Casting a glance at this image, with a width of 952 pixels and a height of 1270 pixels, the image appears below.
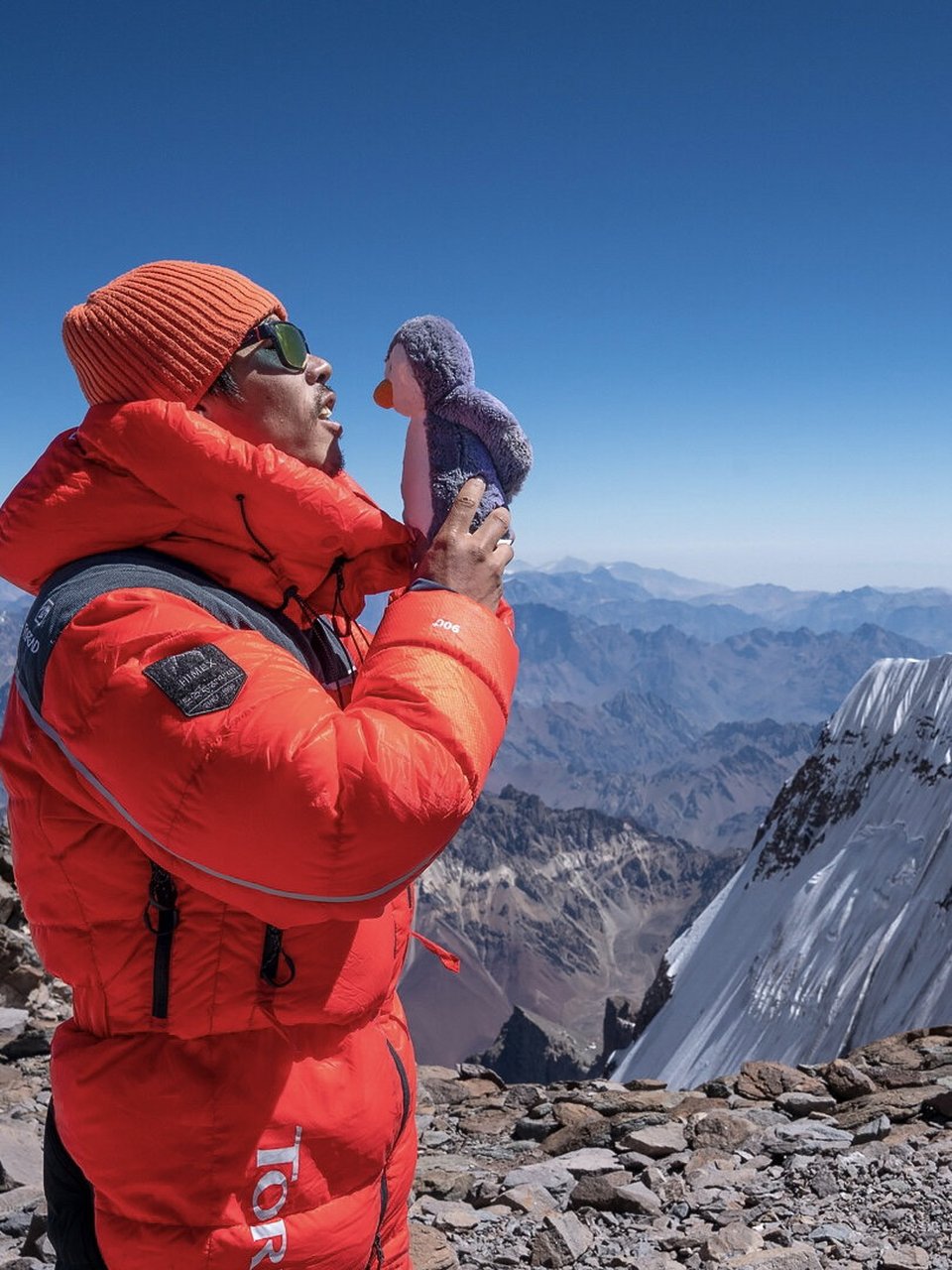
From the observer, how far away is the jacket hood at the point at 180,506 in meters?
2.04

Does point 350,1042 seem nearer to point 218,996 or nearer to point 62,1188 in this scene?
point 218,996

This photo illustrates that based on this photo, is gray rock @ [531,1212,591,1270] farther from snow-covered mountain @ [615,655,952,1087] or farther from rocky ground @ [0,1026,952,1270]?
snow-covered mountain @ [615,655,952,1087]

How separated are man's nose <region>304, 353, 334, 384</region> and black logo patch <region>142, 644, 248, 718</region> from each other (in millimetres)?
951

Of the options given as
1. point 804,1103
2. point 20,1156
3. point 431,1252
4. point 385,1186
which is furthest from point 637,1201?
point 20,1156

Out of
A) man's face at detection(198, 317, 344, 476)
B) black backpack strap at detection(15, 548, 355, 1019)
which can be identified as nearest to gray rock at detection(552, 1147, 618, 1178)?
black backpack strap at detection(15, 548, 355, 1019)

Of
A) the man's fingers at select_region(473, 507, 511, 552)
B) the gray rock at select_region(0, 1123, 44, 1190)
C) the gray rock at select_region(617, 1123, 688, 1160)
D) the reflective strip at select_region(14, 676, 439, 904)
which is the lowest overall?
the gray rock at select_region(0, 1123, 44, 1190)

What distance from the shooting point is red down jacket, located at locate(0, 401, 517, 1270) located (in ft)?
5.75

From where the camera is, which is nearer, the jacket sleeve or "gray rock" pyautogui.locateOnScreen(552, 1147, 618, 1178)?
the jacket sleeve

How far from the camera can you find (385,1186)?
2.39 meters

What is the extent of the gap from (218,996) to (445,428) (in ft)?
5.29

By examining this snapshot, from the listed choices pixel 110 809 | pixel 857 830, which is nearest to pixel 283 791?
pixel 110 809

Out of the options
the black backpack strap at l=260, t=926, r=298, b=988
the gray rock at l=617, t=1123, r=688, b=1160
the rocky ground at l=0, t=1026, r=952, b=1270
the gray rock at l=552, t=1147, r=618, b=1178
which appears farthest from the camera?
the gray rock at l=617, t=1123, r=688, b=1160

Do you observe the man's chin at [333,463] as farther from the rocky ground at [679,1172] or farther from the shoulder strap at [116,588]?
the rocky ground at [679,1172]

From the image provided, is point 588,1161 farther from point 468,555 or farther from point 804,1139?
point 468,555
